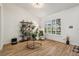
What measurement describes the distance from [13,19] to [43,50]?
1.13 m

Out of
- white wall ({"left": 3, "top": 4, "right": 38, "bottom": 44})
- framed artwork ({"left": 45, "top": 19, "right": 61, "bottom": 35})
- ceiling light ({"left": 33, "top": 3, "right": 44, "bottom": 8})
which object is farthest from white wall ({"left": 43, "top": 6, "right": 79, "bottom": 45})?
white wall ({"left": 3, "top": 4, "right": 38, "bottom": 44})

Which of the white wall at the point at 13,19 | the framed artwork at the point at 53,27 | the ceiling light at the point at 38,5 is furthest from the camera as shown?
the framed artwork at the point at 53,27

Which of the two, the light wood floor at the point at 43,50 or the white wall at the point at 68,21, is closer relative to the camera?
the light wood floor at the point at 43,50

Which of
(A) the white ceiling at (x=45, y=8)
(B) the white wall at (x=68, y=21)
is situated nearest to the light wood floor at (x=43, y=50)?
(B) the white wall at (x=68, y=21)

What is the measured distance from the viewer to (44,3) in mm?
1604

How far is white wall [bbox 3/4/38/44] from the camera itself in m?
1.71

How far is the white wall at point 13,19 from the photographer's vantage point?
1715mm

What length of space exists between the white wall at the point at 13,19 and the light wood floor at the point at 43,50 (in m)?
0.21

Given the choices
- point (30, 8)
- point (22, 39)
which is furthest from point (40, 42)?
point (30, 8)

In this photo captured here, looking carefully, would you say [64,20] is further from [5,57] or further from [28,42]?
[5,57]

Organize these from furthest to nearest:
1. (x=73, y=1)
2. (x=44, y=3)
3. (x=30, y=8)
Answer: (x=30, y=8)
(x=44, y=3)
(x=73, y=1)

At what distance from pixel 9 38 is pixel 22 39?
311mm

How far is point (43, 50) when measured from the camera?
1.93 m

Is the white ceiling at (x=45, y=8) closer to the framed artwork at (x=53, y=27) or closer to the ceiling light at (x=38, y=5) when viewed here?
the ceiling light at (x=38, y=5)
